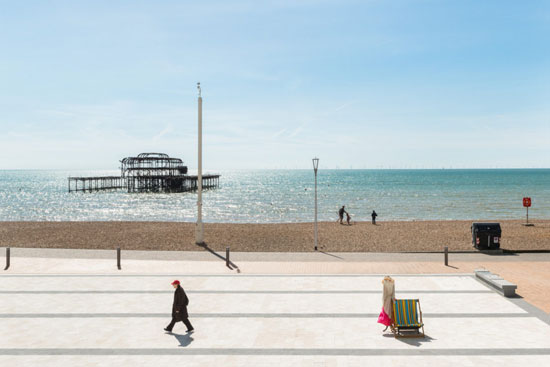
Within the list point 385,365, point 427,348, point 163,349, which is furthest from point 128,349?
point 427,348

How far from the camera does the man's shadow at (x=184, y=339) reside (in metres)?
8.74

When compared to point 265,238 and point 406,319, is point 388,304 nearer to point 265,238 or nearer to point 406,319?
point 406,319

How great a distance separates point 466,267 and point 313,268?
19.4 feet

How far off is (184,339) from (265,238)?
1447cm

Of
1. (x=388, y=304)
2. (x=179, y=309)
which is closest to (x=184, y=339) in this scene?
(x=179, y=309)

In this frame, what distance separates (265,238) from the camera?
23.4 meters

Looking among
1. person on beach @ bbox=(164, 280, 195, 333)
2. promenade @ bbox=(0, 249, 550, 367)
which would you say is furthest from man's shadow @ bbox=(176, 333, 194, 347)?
person on beach @ bbox=(164, 280, 195, 333)

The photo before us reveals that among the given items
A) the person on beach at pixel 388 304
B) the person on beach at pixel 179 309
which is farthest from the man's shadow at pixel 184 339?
the person on beach at pixel 388 304

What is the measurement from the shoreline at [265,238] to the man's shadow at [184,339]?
35.8ft

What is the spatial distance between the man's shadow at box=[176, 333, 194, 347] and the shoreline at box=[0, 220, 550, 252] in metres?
10.9

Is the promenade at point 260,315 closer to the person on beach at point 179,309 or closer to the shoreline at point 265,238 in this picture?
the person on beach at point 179,309

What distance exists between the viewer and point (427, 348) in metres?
8.47

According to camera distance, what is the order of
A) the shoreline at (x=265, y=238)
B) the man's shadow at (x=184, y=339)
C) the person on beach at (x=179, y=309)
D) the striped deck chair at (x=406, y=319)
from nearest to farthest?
the man's shadow at (x=184, y=339) → the striped deck chair at (x=406, y=319) → the person on beach at (x=179, y=309) → the shoreline at (x=265, y=238)

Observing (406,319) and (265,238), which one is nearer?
(406,319)
